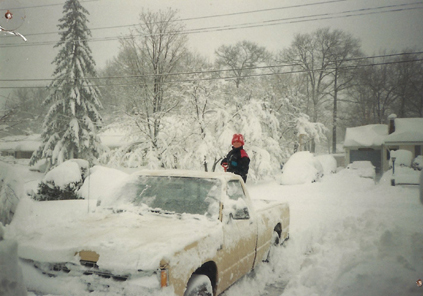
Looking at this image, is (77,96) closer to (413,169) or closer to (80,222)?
(80,222)

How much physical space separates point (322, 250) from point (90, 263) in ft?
13.6

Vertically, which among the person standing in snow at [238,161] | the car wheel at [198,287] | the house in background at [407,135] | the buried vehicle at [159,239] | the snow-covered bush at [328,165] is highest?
the house in background at [407,135]

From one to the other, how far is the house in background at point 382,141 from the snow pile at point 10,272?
13.4m

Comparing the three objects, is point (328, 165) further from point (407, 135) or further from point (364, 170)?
point (407, 135)

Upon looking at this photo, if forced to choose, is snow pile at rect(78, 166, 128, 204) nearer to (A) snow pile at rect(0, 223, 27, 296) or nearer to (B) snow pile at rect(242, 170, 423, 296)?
(B) snow pile at rect(242, 170, 423, 296)

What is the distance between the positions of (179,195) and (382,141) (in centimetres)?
2045

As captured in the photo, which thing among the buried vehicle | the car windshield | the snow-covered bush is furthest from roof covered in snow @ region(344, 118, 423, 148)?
the car windshield

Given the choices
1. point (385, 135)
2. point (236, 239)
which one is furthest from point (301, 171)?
point (236, 239)

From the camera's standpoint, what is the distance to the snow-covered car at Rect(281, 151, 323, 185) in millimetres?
16859

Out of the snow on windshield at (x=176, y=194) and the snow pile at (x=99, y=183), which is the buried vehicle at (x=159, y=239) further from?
the snow pile at (x=99, y=183)

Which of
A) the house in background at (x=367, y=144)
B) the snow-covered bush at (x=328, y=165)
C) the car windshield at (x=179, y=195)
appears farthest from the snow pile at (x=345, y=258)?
the house in background at (x=367, y=144)

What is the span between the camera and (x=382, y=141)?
20172mm

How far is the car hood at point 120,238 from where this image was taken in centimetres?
239

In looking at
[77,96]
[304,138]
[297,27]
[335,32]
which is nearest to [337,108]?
[304,138]
